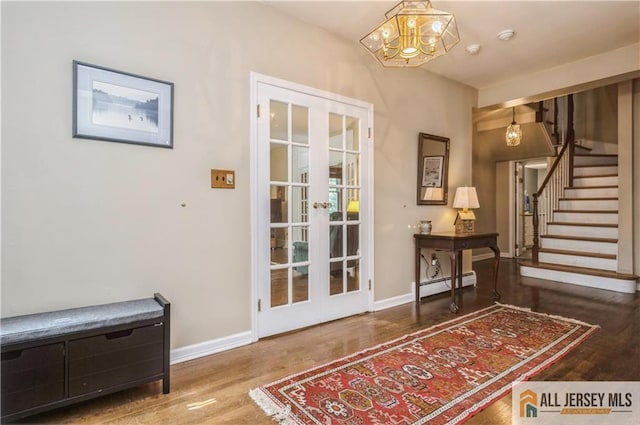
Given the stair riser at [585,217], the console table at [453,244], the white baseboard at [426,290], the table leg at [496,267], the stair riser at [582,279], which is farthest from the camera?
the stair riser at [585,217]

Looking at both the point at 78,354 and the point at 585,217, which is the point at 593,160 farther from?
the point at 78,354

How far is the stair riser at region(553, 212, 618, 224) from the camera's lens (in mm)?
5090

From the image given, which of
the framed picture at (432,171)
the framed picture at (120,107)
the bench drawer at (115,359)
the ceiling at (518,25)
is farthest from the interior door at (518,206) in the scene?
the bench drawer at (115,359)

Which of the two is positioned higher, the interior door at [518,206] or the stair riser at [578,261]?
the interior door at [518,206]

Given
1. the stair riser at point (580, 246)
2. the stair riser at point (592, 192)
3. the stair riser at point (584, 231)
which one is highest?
the stair riser at point (592, 192)

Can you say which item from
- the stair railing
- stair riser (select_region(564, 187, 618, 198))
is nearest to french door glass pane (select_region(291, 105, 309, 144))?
the stair railing

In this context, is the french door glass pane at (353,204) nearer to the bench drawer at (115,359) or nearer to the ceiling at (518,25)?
the ceiling at (518,25)

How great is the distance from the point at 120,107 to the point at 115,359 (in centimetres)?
145

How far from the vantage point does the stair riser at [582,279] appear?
4.11m

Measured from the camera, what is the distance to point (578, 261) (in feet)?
16.0

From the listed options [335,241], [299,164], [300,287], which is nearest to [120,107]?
[299,164]

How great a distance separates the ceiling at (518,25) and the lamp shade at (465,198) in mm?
1447

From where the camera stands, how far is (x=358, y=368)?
2109 millimetres

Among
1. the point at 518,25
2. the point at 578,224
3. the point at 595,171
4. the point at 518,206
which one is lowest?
the point at 578,224
